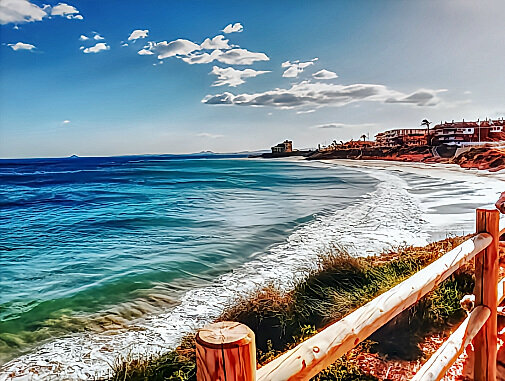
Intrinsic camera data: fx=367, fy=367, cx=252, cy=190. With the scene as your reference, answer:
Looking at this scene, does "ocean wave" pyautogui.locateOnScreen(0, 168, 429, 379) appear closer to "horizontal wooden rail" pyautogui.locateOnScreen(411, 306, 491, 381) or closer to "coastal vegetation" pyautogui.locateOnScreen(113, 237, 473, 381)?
"coastal vegetation" pyautogui.locateOnScreen(113, 237, 473, 381)

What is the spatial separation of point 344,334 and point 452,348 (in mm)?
1199

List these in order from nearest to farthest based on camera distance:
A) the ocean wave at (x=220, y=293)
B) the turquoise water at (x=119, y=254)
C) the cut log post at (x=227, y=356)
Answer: the cut log post at (x=227, y=356), the ocean wave at (x=220, y=293), the turquoise water at (x=119, y=254)

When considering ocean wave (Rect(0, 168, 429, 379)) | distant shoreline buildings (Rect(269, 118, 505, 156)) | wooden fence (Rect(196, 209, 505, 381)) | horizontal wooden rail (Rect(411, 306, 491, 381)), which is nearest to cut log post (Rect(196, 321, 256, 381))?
wooden fence (Rect(196, 209, 505, 381))

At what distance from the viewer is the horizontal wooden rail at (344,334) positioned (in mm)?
820

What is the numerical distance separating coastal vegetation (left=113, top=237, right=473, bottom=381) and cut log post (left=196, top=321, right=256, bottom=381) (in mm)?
2343

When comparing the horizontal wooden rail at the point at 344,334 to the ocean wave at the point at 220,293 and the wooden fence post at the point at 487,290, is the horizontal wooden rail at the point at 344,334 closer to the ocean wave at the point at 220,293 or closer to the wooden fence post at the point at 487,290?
the wooden fence post at the point at 487,290

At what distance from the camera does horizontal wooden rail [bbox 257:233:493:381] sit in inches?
32.3

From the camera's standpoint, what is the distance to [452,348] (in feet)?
6.08

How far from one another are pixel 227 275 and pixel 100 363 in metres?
3.14

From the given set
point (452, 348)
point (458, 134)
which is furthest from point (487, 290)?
point (458, 134)

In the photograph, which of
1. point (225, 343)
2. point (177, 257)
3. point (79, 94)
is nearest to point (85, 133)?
point (79, 94)

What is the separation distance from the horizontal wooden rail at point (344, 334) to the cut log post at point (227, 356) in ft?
0.26

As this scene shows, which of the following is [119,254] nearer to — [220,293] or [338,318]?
[220,293]

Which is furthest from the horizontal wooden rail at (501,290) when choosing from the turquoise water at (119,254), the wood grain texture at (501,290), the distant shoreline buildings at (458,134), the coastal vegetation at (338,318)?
the distant shoreline buildings at (458,134)
